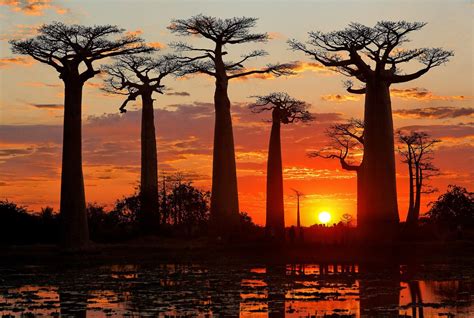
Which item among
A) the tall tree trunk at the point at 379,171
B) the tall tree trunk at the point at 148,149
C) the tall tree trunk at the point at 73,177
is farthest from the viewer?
the tall tree trunk at the point at 148,149

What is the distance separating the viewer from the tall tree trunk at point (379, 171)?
36250 mm

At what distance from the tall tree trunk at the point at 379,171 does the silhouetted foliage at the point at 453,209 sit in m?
14.8

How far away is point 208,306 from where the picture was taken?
54.0 ft

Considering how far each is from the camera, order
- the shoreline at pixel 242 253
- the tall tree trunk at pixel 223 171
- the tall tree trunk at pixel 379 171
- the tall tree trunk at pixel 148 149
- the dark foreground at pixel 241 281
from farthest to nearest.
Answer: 1. the tall tree trunk at pixel 148 149
2. the tall tree trunk at pixel 223 171
3. the tall tree trunk at pixel 379 171
4. the shoreline at pixel 242 253
5. the dark foreground at pixel 241 281

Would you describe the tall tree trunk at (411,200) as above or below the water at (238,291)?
above

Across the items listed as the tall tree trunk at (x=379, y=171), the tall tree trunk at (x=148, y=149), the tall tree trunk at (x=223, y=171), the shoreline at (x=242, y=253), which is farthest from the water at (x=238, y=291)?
the tall tree trunk at (x=148, y=149)

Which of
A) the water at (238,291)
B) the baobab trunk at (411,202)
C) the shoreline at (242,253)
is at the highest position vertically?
the baobab trunk at (411,202)

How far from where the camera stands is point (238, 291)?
19.0m

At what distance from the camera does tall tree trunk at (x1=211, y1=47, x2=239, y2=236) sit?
42.1m

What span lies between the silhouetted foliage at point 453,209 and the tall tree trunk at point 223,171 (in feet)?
46.4

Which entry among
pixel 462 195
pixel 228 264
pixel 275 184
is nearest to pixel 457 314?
pixel 228 264

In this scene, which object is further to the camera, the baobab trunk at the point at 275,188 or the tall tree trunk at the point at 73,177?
the baobab trunk at the point at 275,188

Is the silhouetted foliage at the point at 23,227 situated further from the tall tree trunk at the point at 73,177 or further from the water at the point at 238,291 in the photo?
the water at the point at 238,291

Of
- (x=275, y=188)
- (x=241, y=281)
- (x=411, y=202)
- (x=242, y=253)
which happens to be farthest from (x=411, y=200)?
(x=241, y=281)
